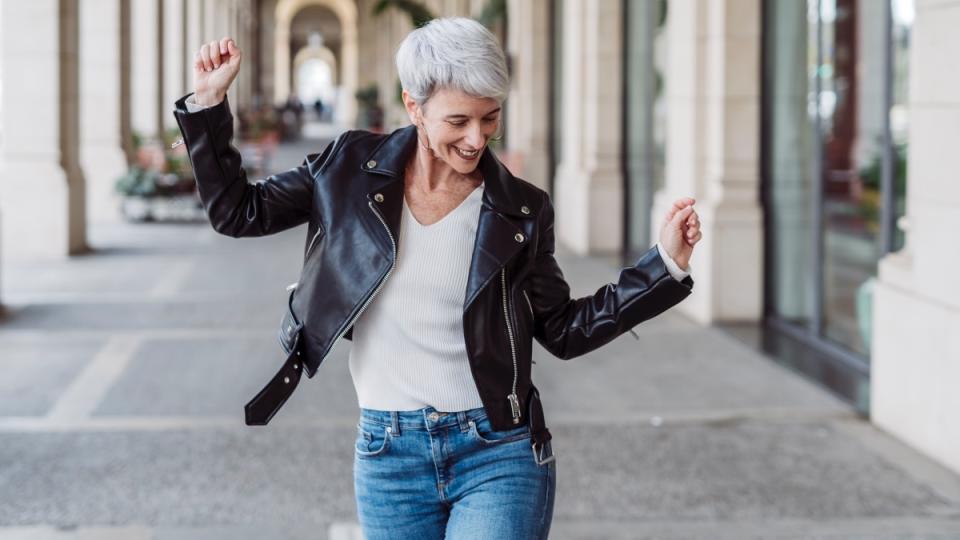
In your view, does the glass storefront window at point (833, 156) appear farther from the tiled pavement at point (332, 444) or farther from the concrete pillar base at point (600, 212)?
the concrete pillar base at point (600, 212)

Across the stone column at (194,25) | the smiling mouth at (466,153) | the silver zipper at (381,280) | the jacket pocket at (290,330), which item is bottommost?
the jacket pocket at (290,330)

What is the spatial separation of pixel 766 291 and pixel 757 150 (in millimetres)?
1096

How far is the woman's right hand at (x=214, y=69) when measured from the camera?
2.57 metres

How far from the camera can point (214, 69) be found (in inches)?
102

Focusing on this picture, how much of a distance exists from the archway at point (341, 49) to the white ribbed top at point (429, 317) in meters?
57.9

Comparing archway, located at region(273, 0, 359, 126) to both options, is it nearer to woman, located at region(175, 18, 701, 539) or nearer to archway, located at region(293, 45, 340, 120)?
archway, located at region(293, 45, 340, 120)

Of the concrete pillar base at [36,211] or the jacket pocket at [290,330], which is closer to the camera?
the jacket pocket at [290,330]

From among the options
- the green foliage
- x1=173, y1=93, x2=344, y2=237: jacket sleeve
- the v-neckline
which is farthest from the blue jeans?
the green foliage

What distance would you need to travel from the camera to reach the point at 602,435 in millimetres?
6621

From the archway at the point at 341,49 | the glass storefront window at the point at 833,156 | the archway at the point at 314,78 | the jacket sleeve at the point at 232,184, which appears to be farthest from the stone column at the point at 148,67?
the archway at the point at 314,78

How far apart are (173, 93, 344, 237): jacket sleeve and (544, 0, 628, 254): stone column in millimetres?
12397

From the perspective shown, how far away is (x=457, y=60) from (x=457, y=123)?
13cm

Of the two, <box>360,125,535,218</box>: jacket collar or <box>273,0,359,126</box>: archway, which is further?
<box>273,0,359,126</box>: archway

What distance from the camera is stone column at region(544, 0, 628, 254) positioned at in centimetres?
1499
